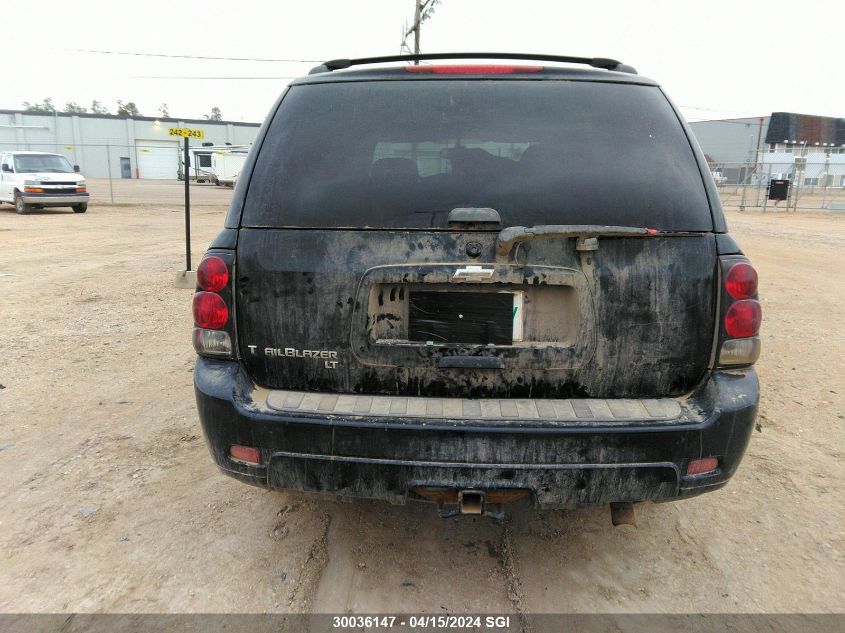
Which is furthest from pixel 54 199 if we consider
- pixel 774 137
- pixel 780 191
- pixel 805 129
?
pixel 805 129

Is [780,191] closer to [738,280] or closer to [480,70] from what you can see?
[738,280]

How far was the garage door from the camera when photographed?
5450 centimetres

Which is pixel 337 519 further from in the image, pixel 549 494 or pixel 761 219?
pixel 761 219

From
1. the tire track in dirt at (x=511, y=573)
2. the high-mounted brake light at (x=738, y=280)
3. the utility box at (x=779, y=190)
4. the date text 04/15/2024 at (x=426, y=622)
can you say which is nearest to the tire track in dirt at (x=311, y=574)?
the date text 04/15/2024 at (x=426, y=622)

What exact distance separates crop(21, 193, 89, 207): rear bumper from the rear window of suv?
66.7 feet

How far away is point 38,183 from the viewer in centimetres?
1886

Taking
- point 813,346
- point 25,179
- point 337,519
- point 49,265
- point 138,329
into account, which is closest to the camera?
point 337,519

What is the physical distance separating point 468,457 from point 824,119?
7223cm

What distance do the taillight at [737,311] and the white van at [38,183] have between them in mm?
21606

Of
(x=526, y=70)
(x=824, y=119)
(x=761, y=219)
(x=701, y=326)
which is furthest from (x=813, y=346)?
(x=824, y=119)

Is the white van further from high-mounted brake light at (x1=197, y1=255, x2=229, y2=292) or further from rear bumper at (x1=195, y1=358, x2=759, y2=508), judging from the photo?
rear bumper at (x1=195, y1=358, x2=759, y2=508)

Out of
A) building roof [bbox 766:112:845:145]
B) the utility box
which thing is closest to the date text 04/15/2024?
the utility box

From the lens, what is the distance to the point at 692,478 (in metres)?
2.11

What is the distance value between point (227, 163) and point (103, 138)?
27.0 meters
